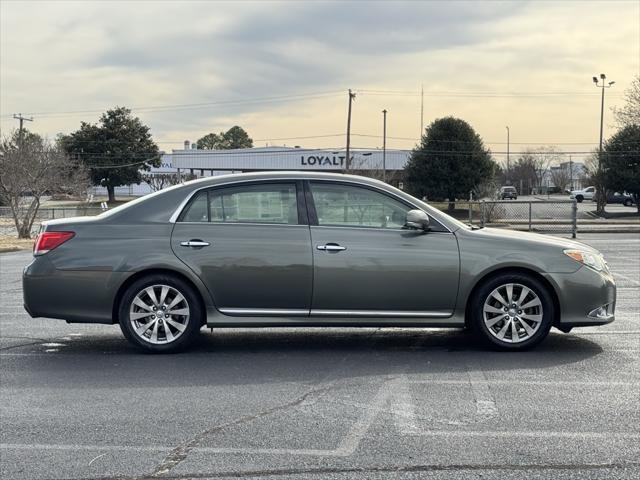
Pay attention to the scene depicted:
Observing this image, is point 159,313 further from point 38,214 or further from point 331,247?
point 38,214

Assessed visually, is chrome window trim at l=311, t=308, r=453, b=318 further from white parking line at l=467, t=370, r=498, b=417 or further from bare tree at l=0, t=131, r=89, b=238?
bare tree at l=0, t=131, r=89, b=238

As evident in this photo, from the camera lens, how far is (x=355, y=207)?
6656 millimetres

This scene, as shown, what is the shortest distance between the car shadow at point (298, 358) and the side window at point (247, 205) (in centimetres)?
128

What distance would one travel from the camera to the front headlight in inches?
258

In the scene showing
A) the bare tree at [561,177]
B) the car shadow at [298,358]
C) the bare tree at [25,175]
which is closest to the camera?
the car shadow at [298,358]

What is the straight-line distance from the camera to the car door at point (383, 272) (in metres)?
6.42

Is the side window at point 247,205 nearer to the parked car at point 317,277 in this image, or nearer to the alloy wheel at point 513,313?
the parked car at point 317,277

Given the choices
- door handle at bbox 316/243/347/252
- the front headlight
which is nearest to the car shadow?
the front headlight

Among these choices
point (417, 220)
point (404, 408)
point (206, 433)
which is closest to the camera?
point (206, 433)

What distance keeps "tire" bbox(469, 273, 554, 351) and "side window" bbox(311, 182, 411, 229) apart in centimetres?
105

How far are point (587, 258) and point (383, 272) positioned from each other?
6.34ft

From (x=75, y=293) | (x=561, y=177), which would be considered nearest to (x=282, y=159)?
(x=561, y=177)

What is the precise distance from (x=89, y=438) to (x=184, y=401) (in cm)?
89

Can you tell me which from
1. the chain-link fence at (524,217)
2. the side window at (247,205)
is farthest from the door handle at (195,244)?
the chain-link fence at (524,217)
